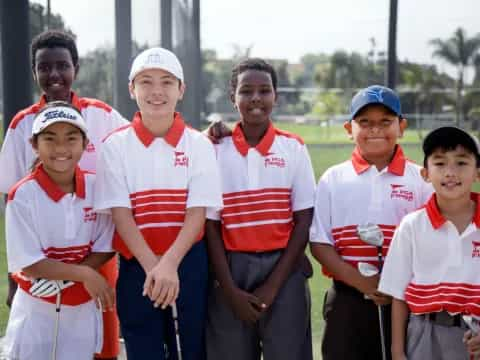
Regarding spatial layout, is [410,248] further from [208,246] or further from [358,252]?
[208,246]

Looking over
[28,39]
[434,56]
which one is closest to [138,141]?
[28,39]

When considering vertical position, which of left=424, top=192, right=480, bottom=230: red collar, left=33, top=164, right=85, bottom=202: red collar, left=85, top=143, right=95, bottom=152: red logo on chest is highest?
left=85, top=143, right=95, bottom=152: red logo on chest

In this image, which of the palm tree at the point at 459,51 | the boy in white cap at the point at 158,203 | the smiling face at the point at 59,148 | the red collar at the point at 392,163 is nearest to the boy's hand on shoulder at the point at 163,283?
the boy in white cap at the point at 158,203

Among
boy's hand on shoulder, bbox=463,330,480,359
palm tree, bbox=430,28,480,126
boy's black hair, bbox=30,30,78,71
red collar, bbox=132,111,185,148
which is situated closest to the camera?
boy's hand on shoulder, bbox=463,330,480,359

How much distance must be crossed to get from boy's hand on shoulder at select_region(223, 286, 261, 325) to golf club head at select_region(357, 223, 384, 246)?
1.72 feet

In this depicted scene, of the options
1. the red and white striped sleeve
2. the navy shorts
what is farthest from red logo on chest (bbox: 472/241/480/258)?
the navy shorts

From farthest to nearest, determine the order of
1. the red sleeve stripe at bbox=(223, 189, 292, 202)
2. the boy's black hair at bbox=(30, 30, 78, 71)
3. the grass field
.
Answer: the grass field, the boy's black hair at bbox=(30, 30, 78, 71), the red sleeve stripe at bbox=(223, 189, 292, 202)

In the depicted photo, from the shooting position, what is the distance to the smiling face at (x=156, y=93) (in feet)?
8.97

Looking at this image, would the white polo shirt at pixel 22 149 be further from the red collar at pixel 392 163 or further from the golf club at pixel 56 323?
the red collar at pixel 392 163

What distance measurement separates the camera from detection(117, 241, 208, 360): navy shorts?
270cm

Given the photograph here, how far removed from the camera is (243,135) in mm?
2959

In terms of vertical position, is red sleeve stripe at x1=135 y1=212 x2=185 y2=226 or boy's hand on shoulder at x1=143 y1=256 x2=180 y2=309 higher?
red sleeve stripe at x1=135 y1=212 x2=185 y2=226

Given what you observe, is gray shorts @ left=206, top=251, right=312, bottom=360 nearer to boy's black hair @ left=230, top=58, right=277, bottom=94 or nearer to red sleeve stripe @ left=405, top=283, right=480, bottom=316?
red sleeve stripe @ left=405, top=283, right=480, bottom=316

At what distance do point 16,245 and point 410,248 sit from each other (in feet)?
5.30
